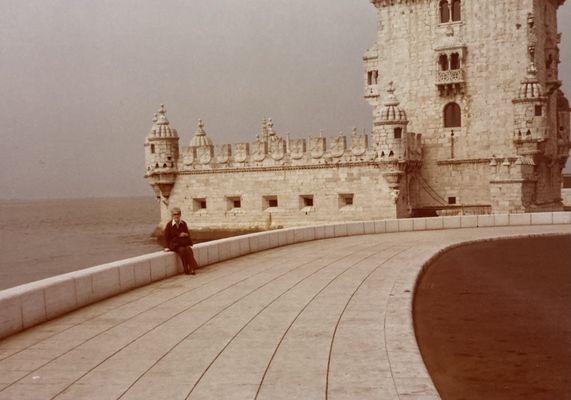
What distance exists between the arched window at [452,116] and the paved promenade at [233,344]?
71.4ft

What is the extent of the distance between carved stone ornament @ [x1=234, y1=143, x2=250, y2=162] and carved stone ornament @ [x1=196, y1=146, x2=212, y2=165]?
1.66m

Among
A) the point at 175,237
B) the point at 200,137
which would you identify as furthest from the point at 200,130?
the point at 175,237

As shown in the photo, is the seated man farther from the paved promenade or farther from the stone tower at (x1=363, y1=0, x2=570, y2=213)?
the stone tower at (x1=363, y1=0, x2=570, y2=213)

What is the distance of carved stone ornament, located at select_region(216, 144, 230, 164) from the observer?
35312 millimetres

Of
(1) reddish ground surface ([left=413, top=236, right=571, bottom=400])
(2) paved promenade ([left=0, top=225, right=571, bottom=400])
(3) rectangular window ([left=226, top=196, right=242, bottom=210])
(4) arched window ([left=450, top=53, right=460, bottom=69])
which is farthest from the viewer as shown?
(3) rectangular window ([left=226, top=196, right=242, bottom=210])

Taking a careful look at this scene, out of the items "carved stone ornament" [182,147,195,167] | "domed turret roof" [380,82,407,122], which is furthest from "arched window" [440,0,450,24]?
"carved stone ornament" [182,147,195,167]

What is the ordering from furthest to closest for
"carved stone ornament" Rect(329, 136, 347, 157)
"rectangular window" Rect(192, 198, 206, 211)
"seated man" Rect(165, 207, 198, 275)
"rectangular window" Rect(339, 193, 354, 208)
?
"rectangular window" Rect(192, 198, 206, 211), "rectangular window" Rect(339, 193, 354, 208), "carved stone ornament" Rect(329, 136, 347, 157), "seated man" Rect(165, 207, 198, 275)

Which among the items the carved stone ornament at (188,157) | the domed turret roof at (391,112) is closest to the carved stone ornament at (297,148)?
the domed turret roof at (391,112)

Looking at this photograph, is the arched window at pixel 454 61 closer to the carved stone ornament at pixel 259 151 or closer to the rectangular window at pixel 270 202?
the carved stone ornament at pixel 259 151

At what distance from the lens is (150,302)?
10555mm

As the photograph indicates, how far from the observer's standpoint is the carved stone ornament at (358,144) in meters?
31.6

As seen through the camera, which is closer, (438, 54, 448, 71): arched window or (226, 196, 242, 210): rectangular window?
(438, 54, 448, 71): arched window

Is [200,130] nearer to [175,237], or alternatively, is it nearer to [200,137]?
[200,137]

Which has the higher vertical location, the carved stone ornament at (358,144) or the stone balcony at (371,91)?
the stone balcony at (371,91)
